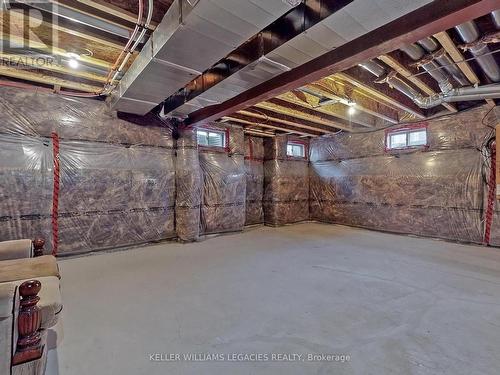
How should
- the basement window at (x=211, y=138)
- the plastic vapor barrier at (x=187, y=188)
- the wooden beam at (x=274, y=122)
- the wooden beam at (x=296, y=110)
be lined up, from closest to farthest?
the wooden beam at (x=296, y=110), the plastic vapor barrier at (x=187, y=188), the wooden beam at (x=274, y=122), the basement window at (x=211, y=138)

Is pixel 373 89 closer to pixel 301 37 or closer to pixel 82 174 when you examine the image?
pixel 301 37

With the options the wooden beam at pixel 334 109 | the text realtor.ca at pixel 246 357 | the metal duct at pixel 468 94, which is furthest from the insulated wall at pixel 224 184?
the text realtor.ca at pixel 246 357

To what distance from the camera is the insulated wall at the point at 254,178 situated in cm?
566

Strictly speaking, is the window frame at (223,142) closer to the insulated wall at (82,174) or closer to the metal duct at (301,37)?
the insulated wall at (82,174)

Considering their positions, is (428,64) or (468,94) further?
(468,94)

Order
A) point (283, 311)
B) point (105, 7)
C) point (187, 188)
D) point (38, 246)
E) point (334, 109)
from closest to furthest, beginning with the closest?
point (105, 7) → point (283, 311) → point (38, 246) → point (187, 188) → point (334, 109)

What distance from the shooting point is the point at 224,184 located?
4.80m

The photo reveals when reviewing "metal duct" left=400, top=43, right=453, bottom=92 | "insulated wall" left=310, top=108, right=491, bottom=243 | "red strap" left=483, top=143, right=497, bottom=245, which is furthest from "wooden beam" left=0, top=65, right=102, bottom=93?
"red strap" left=483, top=143, right=497, bottom=245

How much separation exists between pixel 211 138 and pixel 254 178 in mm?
1420

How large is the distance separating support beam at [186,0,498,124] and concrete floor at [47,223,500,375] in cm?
197

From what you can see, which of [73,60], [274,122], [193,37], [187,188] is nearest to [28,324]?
[193,37]

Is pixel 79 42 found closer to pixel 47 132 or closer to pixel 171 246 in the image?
pixel 47 132

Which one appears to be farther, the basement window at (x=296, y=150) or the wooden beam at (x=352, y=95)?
the basement window at (x=296, y=150)

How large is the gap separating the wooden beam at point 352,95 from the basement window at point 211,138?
2280mm
